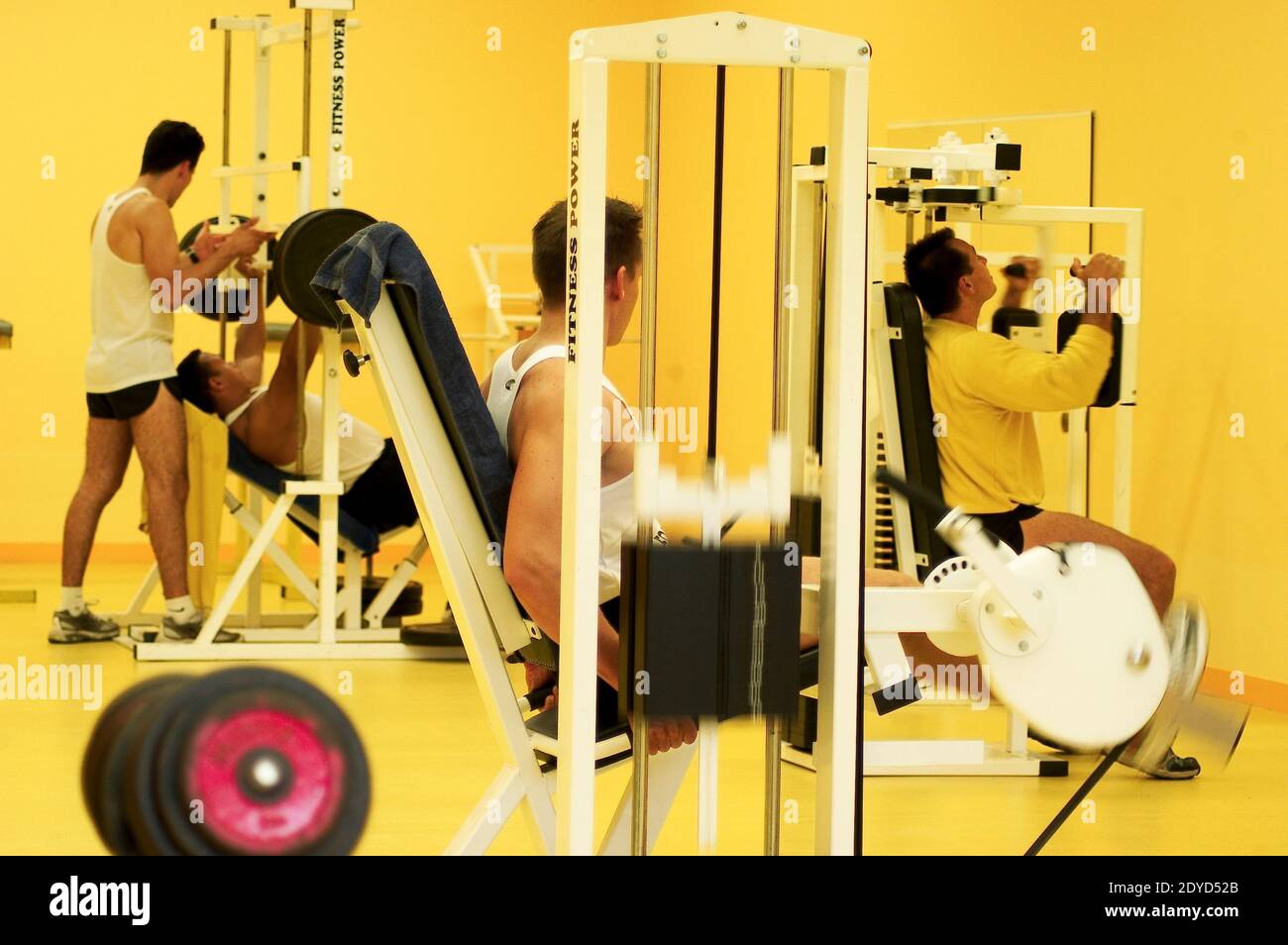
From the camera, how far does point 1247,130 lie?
15.9 feet

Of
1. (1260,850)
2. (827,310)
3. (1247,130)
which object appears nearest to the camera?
(827,310)

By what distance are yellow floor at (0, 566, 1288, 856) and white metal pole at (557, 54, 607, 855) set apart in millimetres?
1191

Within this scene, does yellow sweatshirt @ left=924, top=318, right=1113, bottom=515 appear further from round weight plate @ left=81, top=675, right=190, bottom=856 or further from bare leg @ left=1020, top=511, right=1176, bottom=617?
round weight plate @ left=81, top=675, right=190, bottom=856

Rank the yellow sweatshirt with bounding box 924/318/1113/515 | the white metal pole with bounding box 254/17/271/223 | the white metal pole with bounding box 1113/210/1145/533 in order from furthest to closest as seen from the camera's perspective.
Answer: the white metal pole with bounding box 254/17/271/223 → the white metal pole with bounding box 1113/210/1145/533 → the yellow sweatshirt with bounding box 924/318/1113/515

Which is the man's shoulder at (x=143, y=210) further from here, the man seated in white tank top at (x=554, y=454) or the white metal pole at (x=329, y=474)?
the man seated in white tank top at (x=554, y=454)

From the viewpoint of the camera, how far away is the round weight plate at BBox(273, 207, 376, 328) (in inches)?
192

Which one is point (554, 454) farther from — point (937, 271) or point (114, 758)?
point (937, 271)

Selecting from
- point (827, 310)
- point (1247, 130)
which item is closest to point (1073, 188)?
point (1247, 130)

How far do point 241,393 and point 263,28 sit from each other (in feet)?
4.02

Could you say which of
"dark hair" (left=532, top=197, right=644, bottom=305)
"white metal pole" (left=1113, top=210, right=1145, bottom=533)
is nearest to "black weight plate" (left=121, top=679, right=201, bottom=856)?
"dark hair" (left=532, top=197, right=644, bottom=305)

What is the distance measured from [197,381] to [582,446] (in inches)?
146
